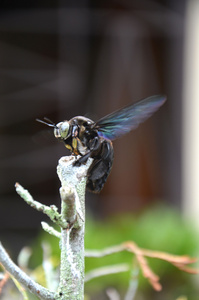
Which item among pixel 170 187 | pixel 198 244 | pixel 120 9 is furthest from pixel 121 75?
pixel 198 244

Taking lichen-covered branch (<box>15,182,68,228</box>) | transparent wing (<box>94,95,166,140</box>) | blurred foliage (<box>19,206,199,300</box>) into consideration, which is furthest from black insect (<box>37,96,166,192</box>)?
blurred foliage (<box>19,206,199,300</box>)

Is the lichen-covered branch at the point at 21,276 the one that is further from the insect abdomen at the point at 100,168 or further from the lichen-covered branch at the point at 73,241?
the insect abdomen at the point at 100,168

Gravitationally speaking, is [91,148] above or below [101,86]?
above

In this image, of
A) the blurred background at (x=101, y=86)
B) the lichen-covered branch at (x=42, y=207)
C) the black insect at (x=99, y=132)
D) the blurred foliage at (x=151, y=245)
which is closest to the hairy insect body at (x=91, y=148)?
the black insect at (x=99, y=132)

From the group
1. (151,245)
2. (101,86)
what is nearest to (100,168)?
(151,245)

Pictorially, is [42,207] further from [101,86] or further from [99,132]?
[101,86]

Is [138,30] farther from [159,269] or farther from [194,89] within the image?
[159,269]
